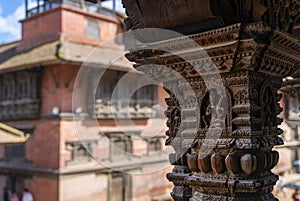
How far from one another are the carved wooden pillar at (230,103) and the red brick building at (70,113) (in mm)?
10220

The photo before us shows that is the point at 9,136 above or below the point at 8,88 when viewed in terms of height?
below

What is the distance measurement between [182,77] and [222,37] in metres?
0.36

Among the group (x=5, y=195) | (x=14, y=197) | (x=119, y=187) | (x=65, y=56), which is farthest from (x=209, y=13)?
(x=5, y=195)

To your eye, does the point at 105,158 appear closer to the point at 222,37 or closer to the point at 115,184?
the point at 115,184

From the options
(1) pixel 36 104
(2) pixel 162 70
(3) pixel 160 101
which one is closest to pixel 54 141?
(1) pixel 36 104

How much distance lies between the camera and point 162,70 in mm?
1873

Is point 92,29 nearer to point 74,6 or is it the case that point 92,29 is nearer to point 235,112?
point 74,6

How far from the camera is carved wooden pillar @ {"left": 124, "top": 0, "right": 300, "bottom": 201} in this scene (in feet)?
5.10

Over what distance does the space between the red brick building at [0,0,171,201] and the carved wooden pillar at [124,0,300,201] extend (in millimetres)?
10220

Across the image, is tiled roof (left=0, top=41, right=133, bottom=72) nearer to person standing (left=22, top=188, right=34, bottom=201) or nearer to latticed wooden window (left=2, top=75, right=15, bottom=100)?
latticed wooden window (left=2, top=75, right=15, bottom=100)

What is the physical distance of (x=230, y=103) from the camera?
1637 millimetres

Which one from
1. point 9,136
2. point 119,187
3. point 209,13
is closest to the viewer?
point 209,13

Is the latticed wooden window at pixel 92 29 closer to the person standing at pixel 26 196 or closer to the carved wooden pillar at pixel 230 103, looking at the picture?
the person standing at pixel 26 196

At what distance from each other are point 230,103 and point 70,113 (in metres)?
11.9
